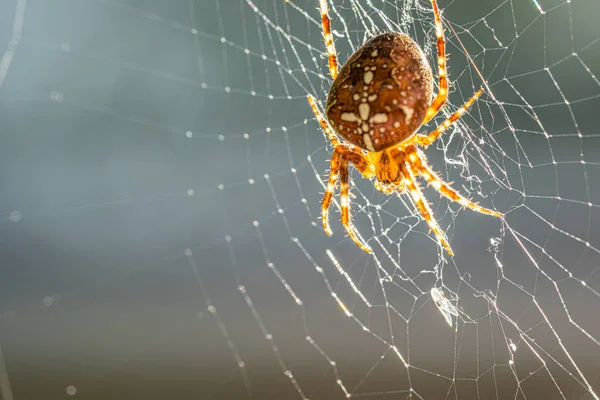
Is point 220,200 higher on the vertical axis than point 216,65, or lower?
lower

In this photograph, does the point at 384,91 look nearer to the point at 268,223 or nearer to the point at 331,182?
the point at 331,182

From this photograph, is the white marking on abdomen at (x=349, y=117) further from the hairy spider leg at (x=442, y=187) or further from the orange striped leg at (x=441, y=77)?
the hairy spider leg at (x=442, y=187)

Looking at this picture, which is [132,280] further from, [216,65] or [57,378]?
[216,65]

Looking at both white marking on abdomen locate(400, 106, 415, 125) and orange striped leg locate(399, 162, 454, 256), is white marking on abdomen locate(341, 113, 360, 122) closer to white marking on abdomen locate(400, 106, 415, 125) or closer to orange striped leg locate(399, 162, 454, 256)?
white marking on abdomen locate(400, 106, 415, 125)

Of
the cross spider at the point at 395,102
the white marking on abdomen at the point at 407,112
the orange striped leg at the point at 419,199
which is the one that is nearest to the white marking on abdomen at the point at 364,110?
the cross spider at the point at 395,102

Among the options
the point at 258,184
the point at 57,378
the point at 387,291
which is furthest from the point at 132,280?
the point at 387,291

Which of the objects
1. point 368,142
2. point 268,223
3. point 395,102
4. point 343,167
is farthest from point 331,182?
point 268,223

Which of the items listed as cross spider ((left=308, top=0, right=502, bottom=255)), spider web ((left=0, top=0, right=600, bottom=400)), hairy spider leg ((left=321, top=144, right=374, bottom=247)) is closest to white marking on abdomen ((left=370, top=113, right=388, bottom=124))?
cross spider ((left=308, top=0, right=502, bottom=255))
